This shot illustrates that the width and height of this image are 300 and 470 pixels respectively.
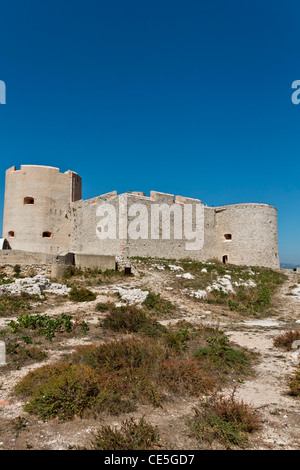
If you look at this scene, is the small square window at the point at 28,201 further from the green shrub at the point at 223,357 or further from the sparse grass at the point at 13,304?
the green shrub at the point at 223,357

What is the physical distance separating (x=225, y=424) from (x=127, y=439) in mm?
1360

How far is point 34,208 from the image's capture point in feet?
83.5

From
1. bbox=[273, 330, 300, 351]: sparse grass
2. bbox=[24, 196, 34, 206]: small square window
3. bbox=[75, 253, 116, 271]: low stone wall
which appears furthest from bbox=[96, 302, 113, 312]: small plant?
bbox=[24, 196, 34, 206]: small square window

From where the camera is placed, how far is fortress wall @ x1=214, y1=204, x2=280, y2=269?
28.1 meters

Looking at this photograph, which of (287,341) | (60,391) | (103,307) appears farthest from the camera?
(103,307)

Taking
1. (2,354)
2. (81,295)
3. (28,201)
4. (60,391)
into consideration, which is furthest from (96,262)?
(60,391)

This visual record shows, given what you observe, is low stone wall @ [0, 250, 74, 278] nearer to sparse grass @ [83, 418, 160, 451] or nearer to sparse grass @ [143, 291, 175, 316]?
sparse grass @ [143, 291, 175, 316]

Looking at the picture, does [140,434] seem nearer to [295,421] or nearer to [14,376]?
[295,421]

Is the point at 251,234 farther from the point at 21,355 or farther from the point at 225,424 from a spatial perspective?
the point at 225,424

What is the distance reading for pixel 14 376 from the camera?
18.9 feet

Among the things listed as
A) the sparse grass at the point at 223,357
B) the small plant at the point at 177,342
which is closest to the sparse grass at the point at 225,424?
the sparse grass at the point at 223,357

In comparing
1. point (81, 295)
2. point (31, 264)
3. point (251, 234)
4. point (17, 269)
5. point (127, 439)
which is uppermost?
point (251, 234)
